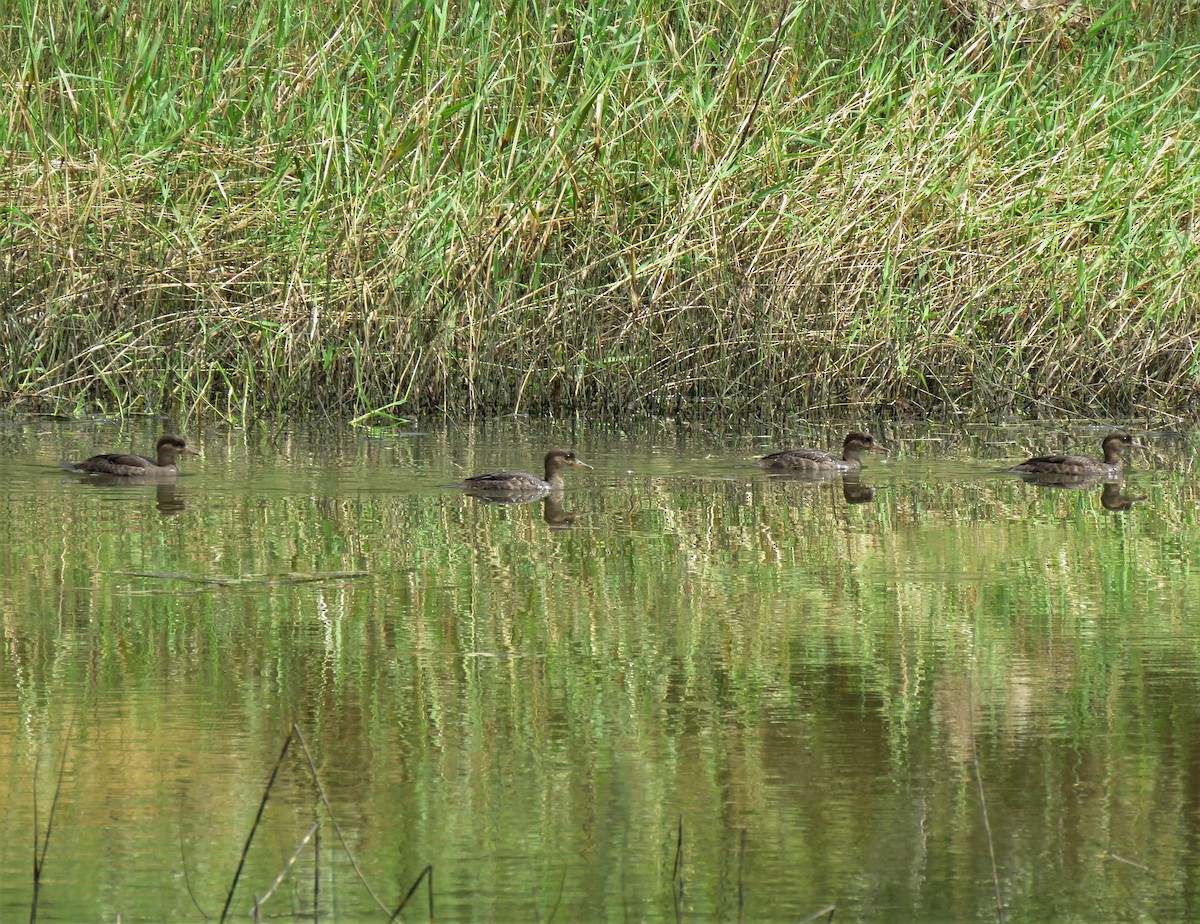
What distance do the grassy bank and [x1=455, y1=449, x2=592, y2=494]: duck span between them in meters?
2.73

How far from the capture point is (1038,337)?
47.4ft

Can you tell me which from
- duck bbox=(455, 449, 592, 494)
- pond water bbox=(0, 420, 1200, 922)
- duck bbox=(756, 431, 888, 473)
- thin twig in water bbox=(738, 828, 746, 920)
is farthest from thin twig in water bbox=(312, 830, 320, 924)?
duck bbox=(756, 431, 888, 473)

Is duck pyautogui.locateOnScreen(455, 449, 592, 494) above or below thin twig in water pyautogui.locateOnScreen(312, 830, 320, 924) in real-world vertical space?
above

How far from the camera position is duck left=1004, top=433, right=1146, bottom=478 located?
11.6 m

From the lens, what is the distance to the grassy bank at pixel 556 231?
551 inches

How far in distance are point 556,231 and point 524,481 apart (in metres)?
3.86

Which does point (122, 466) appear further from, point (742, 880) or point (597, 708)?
point (742, 880)

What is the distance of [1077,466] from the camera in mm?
11578

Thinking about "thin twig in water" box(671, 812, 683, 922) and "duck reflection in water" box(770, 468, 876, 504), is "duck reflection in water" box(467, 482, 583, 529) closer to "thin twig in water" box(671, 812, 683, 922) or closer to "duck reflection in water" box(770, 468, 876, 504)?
"duck reflection in water" box(770, 468, 876, 504)

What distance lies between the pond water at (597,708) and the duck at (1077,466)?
1.03m

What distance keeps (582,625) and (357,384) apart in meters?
6.85

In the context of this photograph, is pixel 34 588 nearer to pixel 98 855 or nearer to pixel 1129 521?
pixel 98 855

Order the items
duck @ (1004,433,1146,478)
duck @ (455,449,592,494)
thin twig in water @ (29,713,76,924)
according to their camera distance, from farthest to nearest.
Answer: duck @ (1004,433,1146,478) → duck @ (455,449,592,494) → thin twig in water @ (29,713,76,924)

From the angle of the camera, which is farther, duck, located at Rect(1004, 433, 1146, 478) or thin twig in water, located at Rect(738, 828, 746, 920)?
duck, located at Rect(1004, 433, 1146, 478)
